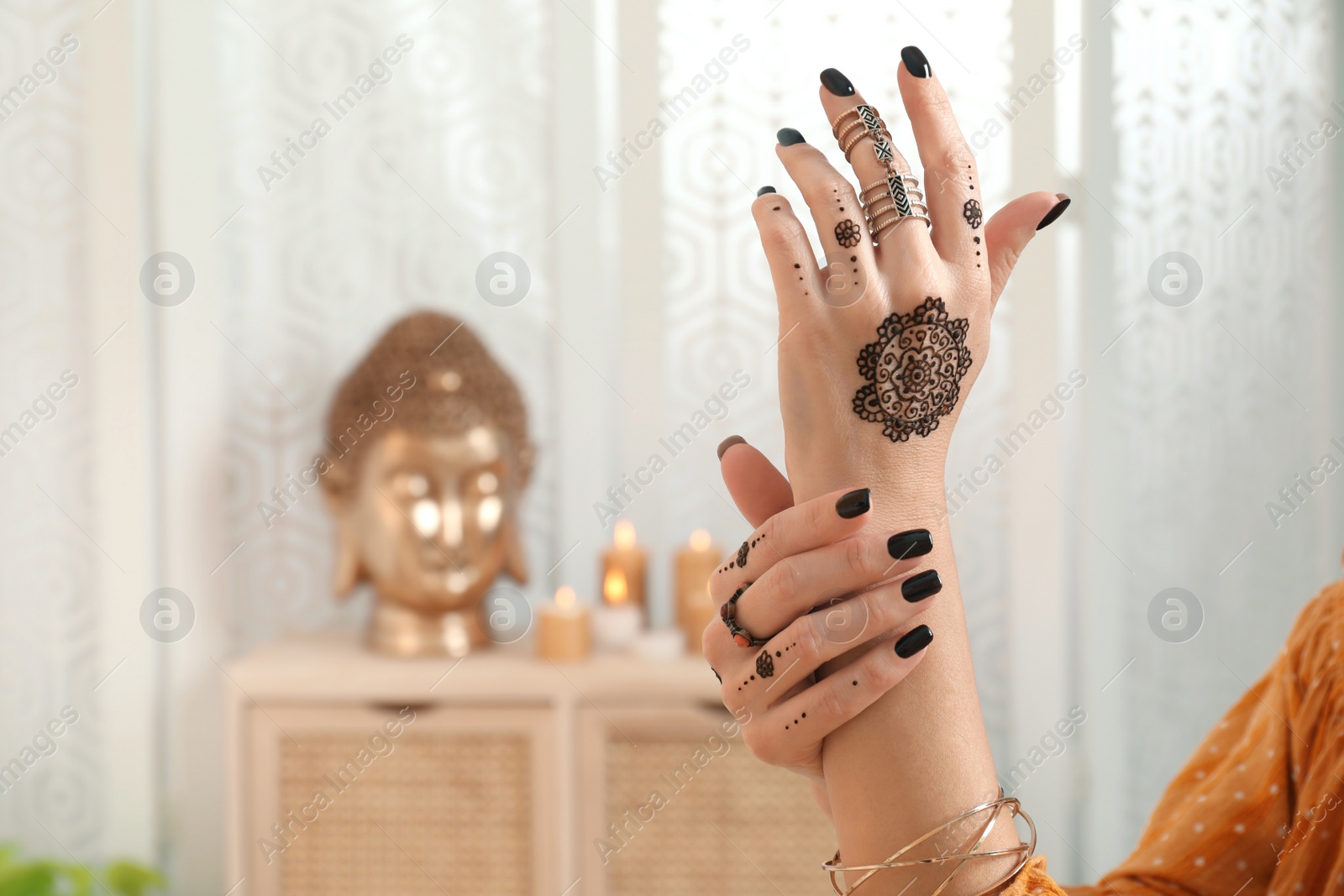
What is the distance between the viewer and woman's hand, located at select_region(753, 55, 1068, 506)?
1.70 ft

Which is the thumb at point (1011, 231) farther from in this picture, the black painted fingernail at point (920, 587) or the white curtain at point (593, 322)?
the white curtain at point (593, 322)

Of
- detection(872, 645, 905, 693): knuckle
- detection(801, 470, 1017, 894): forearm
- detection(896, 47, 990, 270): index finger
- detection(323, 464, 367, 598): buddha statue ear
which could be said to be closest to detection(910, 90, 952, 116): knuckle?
detection(896, 47, 990, 270): index finger

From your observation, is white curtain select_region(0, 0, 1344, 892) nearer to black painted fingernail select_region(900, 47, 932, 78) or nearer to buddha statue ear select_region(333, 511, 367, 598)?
buddha statue ear select_region(333, 511, 367, 598)

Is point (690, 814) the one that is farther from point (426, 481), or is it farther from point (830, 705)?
point (830, 705)

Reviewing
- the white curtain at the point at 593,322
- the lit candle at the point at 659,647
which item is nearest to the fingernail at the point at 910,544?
the lit candle at the point at 659,647

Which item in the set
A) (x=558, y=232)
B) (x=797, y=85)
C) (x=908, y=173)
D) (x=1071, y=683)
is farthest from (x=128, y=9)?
(x=1071, y=683)

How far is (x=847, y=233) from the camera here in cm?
50

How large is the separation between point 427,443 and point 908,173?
1022 mm

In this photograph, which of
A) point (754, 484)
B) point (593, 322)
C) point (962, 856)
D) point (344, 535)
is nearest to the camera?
point (962, 856)

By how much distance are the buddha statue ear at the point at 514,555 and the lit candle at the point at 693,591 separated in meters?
0.26

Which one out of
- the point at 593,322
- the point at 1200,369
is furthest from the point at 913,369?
the point at 1200,369

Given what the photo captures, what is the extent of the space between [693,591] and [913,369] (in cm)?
101

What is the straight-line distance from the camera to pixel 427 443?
4.59 feet

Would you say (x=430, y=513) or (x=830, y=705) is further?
(x=430, y=513)
